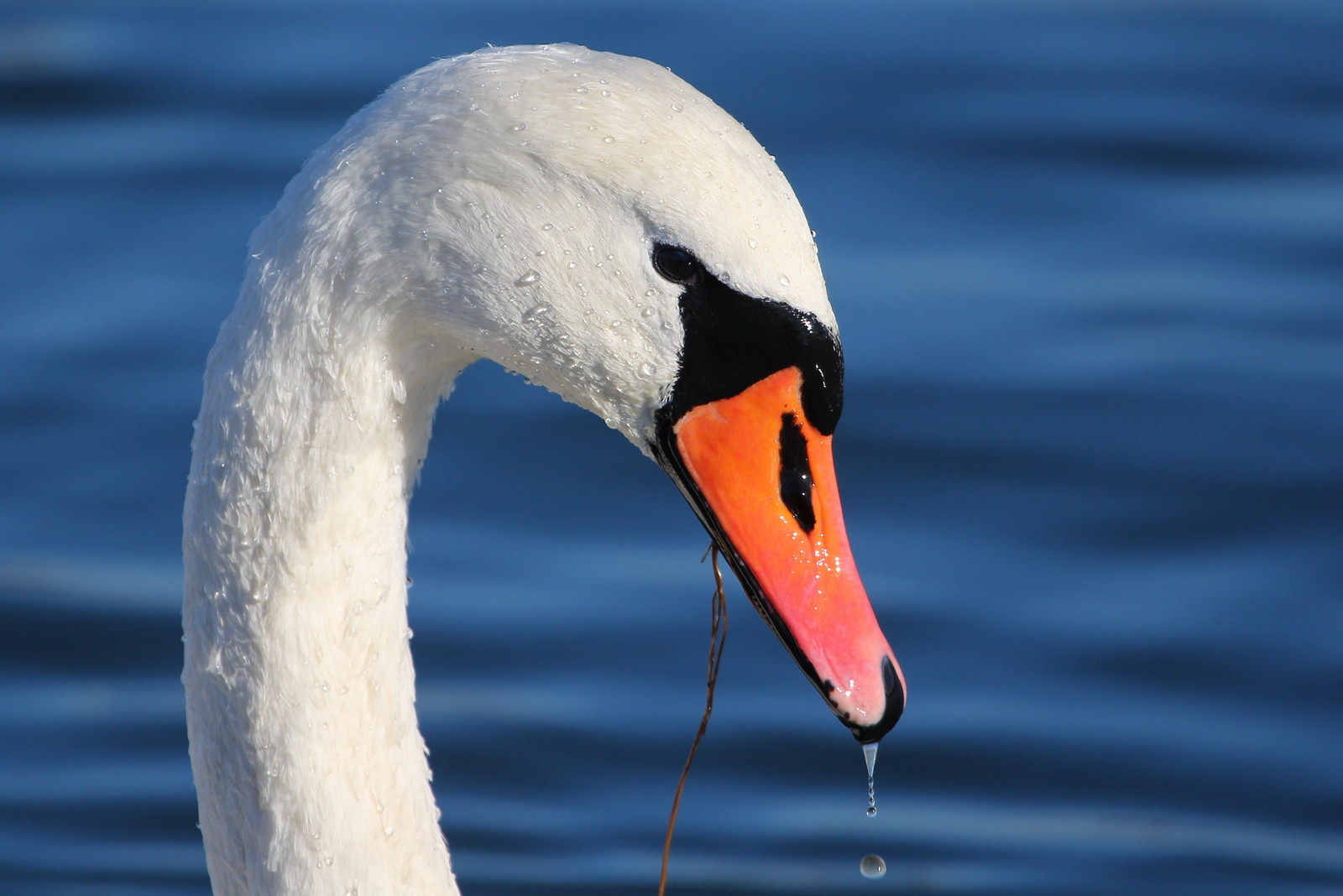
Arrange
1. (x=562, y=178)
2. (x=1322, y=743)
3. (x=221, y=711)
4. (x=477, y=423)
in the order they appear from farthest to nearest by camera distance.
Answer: (x=477, y=423), (x=1322, y=743), (x=221, y=711), (x=562, y=178)

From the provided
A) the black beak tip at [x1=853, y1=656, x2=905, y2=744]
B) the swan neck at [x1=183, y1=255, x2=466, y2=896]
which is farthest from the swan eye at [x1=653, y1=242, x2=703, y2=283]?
the black beak tip at [x1=853, y1=656, x2=905, y2=744]

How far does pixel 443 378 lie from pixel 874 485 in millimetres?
3657

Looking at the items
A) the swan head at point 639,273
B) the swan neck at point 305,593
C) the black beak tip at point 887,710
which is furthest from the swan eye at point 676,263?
the black beak tip at point 887,710

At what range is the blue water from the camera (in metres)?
5.98

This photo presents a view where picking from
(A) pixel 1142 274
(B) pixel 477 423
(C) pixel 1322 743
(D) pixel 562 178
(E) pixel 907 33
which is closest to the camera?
(D) pixel 562 178

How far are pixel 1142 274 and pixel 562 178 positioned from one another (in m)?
5.16

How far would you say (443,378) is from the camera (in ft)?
11.4

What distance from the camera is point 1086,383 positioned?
287 inches

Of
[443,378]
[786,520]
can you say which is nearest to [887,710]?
[786,520]

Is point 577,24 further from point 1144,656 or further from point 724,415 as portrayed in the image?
point 724,415

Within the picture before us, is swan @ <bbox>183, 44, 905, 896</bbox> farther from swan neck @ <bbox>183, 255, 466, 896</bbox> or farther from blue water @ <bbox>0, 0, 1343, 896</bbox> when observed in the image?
blue water @ <bbox>0, 0, 1343, 896</bbox>

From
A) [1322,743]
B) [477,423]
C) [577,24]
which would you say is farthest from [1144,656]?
[577,24]

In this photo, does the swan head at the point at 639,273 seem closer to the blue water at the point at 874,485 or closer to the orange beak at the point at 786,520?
the orange beak at the point at 786,520

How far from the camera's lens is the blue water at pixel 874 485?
5.98 meters
